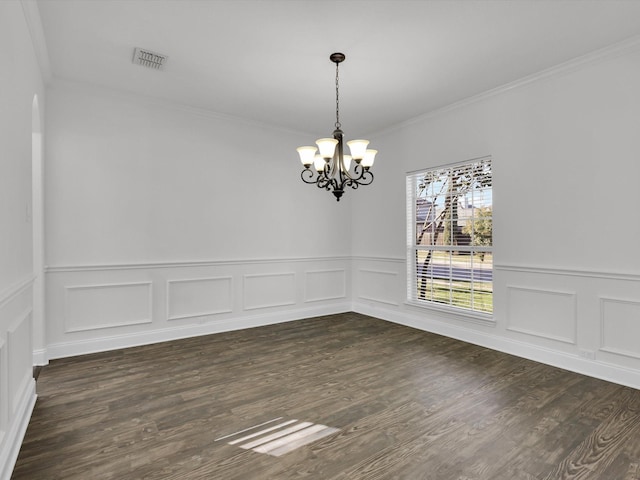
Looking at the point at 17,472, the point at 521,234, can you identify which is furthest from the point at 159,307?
the point at 521,234

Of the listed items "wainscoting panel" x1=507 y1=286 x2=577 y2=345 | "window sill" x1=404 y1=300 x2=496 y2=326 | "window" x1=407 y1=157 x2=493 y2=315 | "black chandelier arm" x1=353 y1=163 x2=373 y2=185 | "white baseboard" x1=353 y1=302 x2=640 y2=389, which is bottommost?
"white baseboard" x1=353 y1=302 x2=640 y2=389

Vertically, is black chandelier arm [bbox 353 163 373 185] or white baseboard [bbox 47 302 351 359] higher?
black chandelier arm [bbox 353 163 373 185]

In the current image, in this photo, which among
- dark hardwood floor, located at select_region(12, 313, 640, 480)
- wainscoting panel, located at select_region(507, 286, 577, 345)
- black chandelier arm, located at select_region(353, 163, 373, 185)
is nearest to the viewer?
dark hardwood floor, located at select_region(12, 313, 640, 480)

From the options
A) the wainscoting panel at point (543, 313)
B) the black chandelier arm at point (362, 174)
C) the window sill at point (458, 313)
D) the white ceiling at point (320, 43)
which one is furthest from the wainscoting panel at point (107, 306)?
the wainscoting panel at point (543, 313)

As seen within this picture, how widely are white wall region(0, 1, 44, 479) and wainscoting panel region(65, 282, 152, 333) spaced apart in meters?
1.22

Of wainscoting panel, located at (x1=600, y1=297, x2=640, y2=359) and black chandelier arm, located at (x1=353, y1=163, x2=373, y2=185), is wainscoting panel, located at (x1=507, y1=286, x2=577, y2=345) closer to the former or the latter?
wainscoting panel, located at (x1=600, y1=297, x2=640, y2=359)

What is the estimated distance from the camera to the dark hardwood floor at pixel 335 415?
1949 mm

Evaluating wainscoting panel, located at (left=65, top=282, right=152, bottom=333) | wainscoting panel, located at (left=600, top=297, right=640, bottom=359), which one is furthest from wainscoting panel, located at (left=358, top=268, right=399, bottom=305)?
wainscoting panel, located at (left=65, top=282, right=152, bottom=333)

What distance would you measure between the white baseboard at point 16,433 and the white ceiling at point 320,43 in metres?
2.70

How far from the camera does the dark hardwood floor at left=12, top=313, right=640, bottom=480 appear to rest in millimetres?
1949

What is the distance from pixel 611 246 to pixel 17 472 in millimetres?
Answer: 4457

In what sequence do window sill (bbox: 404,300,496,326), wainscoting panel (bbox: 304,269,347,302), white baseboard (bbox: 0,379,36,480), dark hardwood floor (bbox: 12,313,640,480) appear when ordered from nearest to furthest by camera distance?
white baseboard (bbox: 0,379,36,480), dark hardwood floor (bbox: 12,313,640,480), window sill (bbox: 404,300,496,326), wainscoting panel (bbox: 304,269,347,302)

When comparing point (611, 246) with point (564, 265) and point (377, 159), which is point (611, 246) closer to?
point (564, 265)

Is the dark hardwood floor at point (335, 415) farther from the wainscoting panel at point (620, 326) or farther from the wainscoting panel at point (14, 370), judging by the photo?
the wainscoting panel at point (620, 326)
